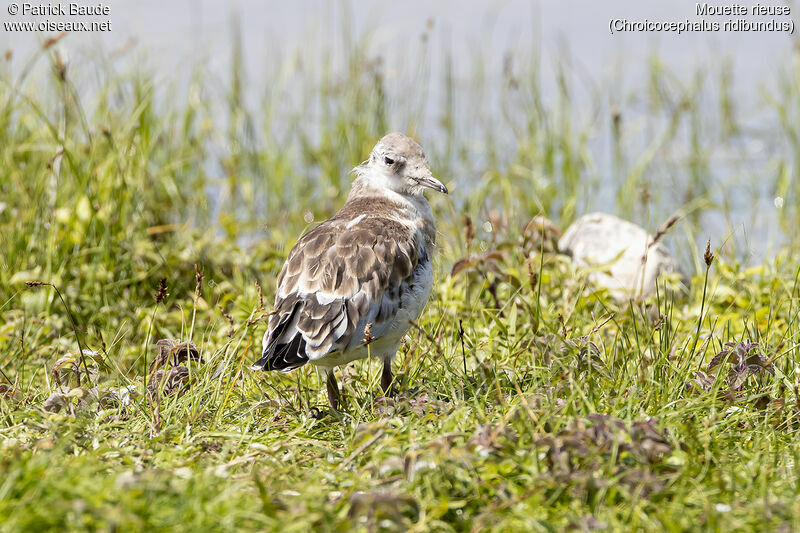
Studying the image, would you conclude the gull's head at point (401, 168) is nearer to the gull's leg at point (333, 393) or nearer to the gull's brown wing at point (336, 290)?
the gull's brown wing at point (336, 290)

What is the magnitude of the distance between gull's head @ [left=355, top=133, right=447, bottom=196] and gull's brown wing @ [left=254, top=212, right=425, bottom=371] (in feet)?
2.17

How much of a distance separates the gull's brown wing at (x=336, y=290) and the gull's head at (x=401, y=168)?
662 mm

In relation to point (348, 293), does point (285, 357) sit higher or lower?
lower

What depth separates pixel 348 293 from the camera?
478 centimetres

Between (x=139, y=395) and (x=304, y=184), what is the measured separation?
5589 millimetres

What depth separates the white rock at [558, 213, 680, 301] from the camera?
23.0 ft

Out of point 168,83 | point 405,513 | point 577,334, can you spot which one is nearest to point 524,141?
point 168,83

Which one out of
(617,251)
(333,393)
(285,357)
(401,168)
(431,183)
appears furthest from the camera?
(617,251)

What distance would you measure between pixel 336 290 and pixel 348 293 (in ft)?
0.20

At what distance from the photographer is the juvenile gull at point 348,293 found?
15.1ft

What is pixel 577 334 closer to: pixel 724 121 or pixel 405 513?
pixel 405 513

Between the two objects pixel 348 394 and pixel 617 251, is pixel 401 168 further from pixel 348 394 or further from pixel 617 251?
pixel 617 251

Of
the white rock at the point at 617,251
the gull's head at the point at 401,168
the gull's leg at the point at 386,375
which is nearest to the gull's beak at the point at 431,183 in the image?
the gull's head at the point at 401,168

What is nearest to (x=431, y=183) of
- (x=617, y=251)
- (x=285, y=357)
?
(x=285, y=357)
